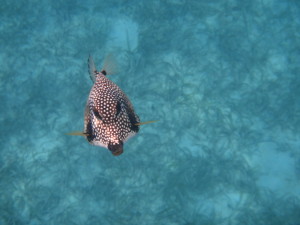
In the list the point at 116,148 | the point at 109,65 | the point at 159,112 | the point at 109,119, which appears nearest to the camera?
the point at 116,148

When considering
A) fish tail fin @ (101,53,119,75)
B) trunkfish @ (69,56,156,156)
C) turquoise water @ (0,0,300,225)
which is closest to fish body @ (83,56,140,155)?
trunkfish @ (69,56,156,156)

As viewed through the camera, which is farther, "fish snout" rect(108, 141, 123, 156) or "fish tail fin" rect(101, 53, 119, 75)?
"fish tail fin" rect(101, 53, 119, 75)

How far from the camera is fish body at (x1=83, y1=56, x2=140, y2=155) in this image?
3316 mm

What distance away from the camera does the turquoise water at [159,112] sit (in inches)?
269

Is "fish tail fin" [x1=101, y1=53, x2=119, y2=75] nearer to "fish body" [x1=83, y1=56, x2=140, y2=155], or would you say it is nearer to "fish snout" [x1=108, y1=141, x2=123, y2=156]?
"fish body" [x1=83, y1=56, x2=140, y2=155]

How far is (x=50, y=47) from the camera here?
800 cm

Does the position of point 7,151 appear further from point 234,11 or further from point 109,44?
point 234,11

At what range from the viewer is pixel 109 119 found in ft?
11.1

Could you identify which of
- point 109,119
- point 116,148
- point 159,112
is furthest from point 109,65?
point 159,112

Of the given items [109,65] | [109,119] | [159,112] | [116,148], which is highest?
[109,65]

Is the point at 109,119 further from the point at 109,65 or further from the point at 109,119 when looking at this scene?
the point at 109,65

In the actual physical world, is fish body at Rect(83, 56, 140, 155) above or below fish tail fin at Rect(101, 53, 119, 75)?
below

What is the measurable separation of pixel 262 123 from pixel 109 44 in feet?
15.7

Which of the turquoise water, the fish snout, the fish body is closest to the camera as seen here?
the fish snout
